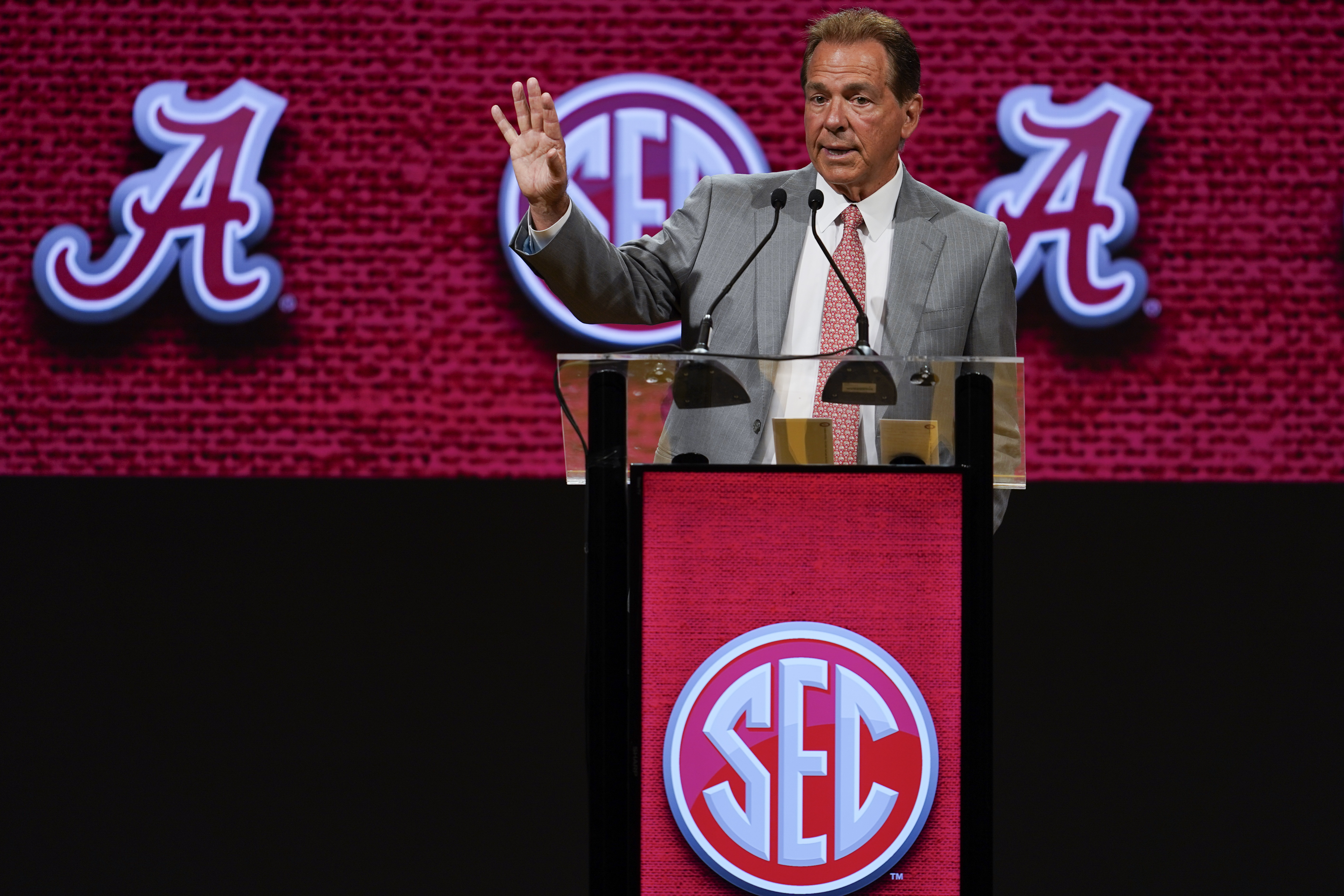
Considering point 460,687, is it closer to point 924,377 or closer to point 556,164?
point 556,164

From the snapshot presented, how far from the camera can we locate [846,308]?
1823mm

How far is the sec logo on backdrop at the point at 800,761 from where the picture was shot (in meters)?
1.28

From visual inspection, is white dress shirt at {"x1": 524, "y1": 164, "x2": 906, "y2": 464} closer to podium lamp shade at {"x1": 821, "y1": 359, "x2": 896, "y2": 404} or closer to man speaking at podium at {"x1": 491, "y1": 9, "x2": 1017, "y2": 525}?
man speaking at podium at {"x1": 491, "y1": 9, "x2": 1017, "y2": 525}

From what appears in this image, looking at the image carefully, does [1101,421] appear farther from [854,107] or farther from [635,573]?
[635,573]

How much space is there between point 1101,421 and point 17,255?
3456 mm

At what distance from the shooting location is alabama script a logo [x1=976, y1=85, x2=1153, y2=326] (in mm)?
3953

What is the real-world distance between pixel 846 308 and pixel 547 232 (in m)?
0.45

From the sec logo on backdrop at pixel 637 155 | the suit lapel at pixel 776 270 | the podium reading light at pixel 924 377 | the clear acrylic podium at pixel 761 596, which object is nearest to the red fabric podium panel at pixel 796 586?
the clear acrylic podium at pixel 761 596

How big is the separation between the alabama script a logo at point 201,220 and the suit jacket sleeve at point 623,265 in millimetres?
2411

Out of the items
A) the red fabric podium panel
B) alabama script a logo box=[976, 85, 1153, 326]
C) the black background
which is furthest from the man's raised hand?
alabama script a logo box=[976, 85, 1153, 326]

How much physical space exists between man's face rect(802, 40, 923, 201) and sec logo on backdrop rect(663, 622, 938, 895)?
2.79ft

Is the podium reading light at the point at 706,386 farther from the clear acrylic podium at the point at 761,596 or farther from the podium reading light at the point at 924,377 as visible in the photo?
the podium reading light at the point at 924,377

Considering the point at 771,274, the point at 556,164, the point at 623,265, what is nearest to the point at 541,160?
the point at 556,164

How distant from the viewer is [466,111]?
13.4ft
